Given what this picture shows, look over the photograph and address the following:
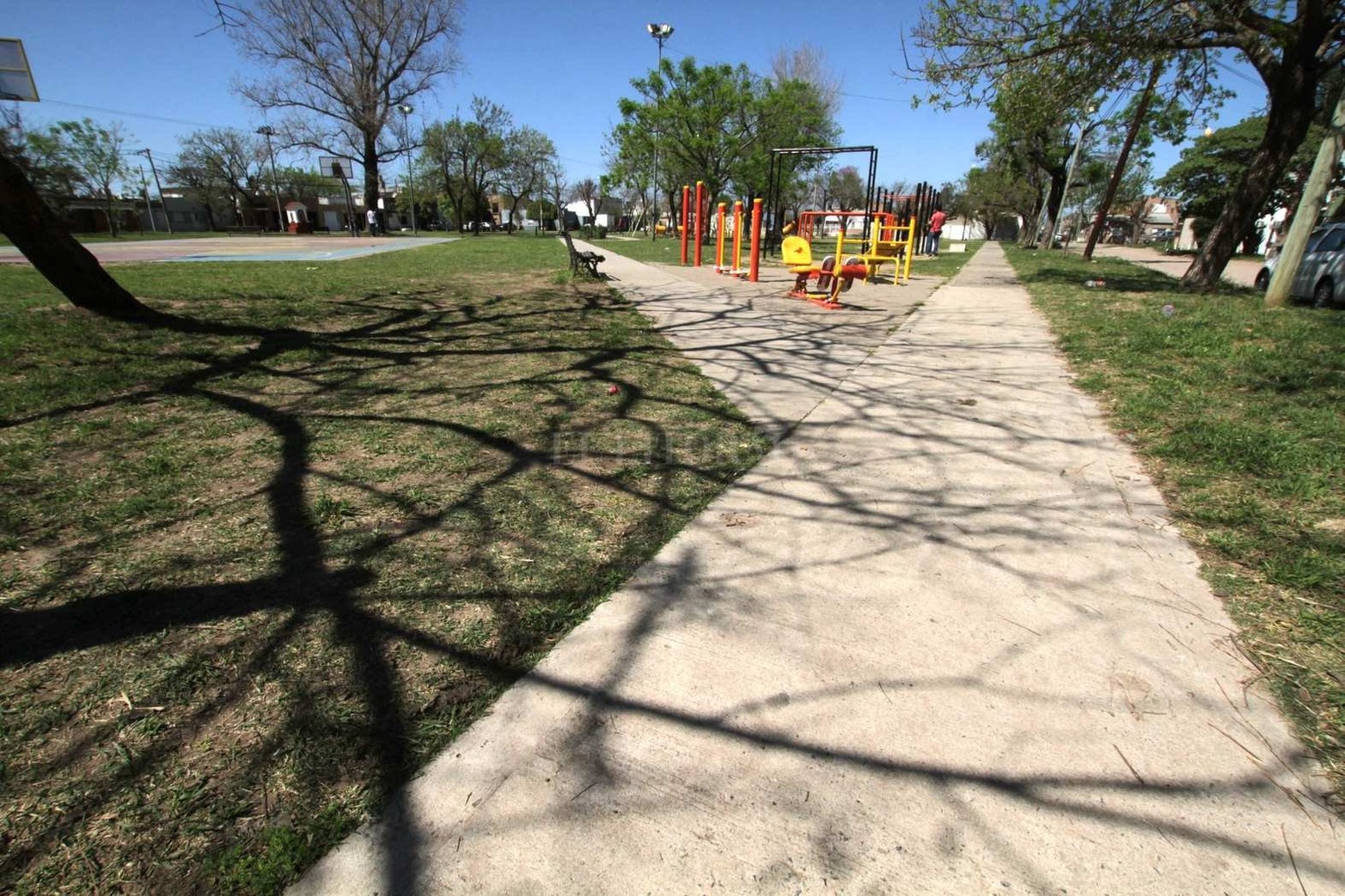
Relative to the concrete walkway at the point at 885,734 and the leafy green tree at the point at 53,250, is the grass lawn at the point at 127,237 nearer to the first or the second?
the leafy green tree at the point at 53,250

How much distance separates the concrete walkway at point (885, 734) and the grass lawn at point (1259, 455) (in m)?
0.14

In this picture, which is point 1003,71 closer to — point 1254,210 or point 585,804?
point 1254,210

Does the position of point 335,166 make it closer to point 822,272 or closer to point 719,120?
point 719,120

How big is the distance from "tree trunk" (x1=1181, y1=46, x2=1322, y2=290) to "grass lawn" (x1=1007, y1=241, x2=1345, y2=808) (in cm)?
409

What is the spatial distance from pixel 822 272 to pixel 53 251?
10.3 meters

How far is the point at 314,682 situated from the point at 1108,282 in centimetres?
1764

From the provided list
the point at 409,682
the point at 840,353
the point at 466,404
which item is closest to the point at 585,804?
the point at 409,682

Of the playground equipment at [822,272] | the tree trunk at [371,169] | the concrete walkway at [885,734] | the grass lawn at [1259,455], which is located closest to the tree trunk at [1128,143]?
the playground equipment at [822,272]

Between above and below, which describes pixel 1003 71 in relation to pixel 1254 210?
above

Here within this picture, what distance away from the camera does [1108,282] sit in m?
14.4

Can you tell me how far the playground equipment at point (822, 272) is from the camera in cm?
1025

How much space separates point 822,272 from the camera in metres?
10.9

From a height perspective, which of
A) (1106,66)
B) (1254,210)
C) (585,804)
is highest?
(1106,66)

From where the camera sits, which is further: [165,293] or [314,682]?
[165,293]
